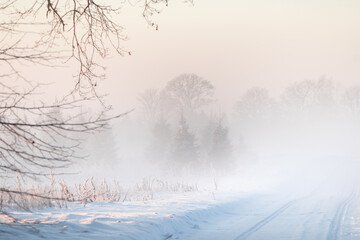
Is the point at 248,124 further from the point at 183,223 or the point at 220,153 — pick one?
the point at 183,223

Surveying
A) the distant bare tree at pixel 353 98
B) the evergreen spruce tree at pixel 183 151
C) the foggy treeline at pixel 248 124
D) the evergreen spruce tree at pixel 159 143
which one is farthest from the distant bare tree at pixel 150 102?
the distant bare tree at pixel 353 98

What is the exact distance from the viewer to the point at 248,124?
60.2 meters

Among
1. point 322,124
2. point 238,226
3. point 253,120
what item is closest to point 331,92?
point 322,124

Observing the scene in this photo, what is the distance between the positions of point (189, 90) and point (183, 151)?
20.8 meters

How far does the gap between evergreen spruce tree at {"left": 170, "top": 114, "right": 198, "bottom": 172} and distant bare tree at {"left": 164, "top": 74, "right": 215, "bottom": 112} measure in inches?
726

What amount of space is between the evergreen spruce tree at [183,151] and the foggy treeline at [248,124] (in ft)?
17.8

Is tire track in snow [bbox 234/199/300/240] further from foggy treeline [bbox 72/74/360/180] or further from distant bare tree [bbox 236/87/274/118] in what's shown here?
distant bare tree [bbox 236/87/274/118]

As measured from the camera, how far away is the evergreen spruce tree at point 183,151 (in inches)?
1198

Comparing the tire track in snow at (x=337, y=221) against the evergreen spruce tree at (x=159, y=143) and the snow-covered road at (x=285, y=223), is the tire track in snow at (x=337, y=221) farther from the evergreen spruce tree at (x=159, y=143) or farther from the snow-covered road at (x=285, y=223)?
the evergreen spruce tree at (x=159, y=143)

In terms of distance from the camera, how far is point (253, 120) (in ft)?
198

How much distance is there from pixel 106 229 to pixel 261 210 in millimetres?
5016

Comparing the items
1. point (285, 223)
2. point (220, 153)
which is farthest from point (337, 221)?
point (220, 153)

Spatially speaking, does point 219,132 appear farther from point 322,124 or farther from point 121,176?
point 322,124

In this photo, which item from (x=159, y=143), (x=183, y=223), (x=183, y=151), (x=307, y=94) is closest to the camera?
(x=183, y=223)
